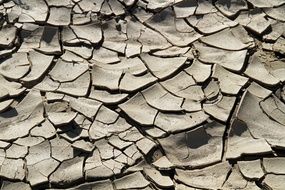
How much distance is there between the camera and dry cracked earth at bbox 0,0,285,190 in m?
2.18

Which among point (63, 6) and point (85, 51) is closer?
point (85, 51)

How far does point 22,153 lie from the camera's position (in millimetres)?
2256

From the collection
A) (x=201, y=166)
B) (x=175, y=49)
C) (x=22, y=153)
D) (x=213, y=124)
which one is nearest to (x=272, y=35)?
(x=175, y=49)

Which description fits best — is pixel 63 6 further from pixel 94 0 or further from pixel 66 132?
pixel 66 132

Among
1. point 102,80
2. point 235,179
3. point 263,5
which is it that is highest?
point 263,5

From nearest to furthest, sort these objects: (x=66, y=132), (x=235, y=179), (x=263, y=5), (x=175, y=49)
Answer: (x=235, y=179) < (x=66, y=132) < (x=175, y=49) < (x=263, y=5)

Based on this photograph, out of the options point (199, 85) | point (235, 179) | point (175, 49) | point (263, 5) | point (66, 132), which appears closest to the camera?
point (235, 179)

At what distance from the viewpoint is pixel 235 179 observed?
2.13m

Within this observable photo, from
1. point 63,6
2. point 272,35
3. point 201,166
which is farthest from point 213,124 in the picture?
point 63,6

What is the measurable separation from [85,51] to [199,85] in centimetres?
62

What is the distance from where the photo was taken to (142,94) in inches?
96.0

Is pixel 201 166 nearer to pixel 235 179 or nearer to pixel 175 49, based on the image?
pixel 235 179

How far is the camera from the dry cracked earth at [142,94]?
2.18 metres

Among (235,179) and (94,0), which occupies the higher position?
(94,0)
